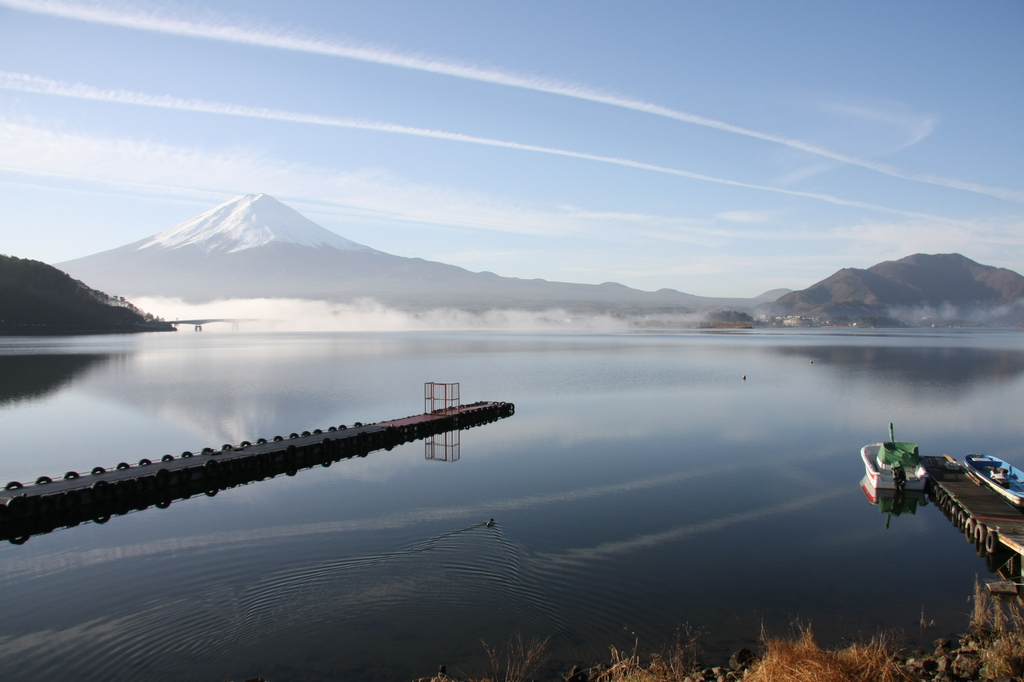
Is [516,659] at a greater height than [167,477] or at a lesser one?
lesser

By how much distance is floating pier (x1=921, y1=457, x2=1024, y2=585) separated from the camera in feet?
33.3

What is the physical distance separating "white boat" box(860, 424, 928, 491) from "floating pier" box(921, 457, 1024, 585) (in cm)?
46

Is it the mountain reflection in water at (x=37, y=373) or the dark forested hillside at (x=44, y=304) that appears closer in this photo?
the mountain reflection in water at (x=37, y=373)

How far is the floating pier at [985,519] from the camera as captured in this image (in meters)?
10.2

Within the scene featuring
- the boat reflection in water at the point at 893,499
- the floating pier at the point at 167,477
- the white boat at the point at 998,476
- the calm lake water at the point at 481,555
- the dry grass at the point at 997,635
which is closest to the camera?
the dry grass at the point at 997,635

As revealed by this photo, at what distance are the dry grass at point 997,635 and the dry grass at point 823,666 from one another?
90 centimetres

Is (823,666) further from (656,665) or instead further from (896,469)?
(896,469)

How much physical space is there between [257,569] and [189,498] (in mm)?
5857

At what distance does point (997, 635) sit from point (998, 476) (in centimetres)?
848

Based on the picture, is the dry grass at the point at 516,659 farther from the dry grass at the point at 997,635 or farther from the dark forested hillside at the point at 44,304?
the dark forested hillside at the point at 44,304

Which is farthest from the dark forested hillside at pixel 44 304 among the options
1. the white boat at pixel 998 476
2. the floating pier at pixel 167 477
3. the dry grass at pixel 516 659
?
the white boat at pixel 998 476

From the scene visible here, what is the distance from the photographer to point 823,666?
5.91 m

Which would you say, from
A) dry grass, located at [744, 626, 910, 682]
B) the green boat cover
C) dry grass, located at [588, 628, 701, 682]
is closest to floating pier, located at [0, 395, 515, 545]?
dry grass, located at [588, 628, 701, 682]

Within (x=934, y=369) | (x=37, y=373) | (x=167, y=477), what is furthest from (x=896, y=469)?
(x=37, y=373)
